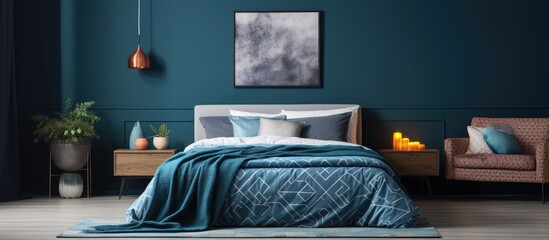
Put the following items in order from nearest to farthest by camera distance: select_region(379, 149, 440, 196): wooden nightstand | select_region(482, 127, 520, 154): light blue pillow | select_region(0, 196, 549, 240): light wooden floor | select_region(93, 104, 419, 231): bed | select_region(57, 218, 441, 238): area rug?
select_region(57, 218, 441, 238): area rug < select_region(0, 196, 549, 240): light wooden floor < select_region(93, 104, 419, 231): bed < select_region(482, 127, 520, 154): light blue pillow < select_region(379, 149, 440, 196): wooden nightstand

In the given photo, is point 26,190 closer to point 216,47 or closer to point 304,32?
point 216,47

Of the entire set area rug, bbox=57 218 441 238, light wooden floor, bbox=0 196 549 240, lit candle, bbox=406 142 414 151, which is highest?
lit candle, bbox=406 142 414 151

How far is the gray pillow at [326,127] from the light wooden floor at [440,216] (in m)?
0.99

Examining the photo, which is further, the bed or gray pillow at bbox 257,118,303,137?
gray pillow at bbox 257,118,303,137

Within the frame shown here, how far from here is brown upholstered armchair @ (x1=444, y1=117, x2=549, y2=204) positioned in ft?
25.0

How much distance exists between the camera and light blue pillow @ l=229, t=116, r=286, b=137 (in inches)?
314

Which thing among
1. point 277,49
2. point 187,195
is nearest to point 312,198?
point 187,195

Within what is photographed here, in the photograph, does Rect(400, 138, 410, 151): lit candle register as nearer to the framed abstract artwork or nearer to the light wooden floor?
the light wooden floor

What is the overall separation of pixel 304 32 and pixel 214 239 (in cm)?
345

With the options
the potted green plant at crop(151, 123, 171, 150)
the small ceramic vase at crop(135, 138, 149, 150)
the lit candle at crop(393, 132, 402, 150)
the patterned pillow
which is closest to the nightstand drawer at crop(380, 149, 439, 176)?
the lit candle at crop(393, 132, 402, 150)

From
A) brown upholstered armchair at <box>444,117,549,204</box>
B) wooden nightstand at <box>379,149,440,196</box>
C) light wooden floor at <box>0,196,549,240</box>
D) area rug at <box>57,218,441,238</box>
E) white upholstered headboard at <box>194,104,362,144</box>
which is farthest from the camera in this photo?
white upholstered headboard at <box>194,104,362,144</box>

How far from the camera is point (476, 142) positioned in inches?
319

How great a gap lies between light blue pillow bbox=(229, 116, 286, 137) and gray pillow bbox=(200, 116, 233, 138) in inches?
3.2

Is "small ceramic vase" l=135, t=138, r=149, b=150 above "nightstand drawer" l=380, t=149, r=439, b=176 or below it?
above
